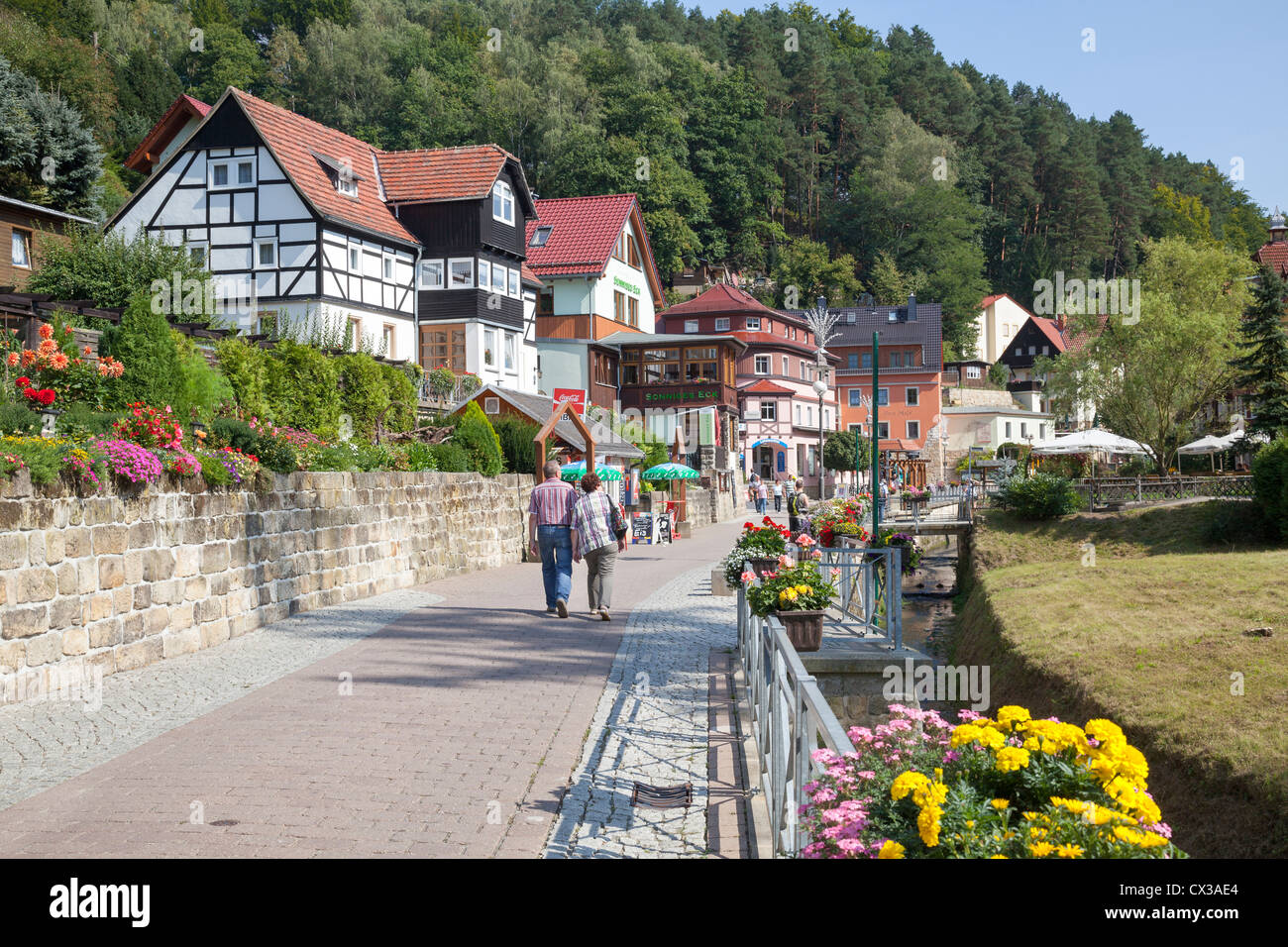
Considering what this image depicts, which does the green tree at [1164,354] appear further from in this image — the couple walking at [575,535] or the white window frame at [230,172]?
the couple walking at [575,535]

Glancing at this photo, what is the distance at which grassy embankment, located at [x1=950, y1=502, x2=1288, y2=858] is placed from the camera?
10.6 meters

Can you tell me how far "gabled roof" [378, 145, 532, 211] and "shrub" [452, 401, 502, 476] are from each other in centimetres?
1817

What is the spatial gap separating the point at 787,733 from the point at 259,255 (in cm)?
3293

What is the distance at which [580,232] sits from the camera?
52781 mm

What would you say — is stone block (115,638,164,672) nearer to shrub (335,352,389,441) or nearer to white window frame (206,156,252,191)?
shrub (335,352,389,441)

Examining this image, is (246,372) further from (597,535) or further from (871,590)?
(871,590)

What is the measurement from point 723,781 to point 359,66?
247ft

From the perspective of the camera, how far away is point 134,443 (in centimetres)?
1034

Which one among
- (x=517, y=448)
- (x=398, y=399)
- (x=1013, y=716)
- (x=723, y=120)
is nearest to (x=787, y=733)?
(x=1013, y=716)

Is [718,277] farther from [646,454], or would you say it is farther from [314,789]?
[314,789]

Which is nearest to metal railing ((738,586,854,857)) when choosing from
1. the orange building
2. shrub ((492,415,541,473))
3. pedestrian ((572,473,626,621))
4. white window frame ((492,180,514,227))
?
pedestrian ((572,473,626,621))

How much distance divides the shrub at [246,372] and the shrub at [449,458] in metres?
3.21

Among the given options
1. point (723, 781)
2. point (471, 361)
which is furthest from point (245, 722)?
point (471, 361)

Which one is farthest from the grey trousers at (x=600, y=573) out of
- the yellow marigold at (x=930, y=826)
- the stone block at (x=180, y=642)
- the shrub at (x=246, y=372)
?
the yellow marigold at (x=930, y=826)
